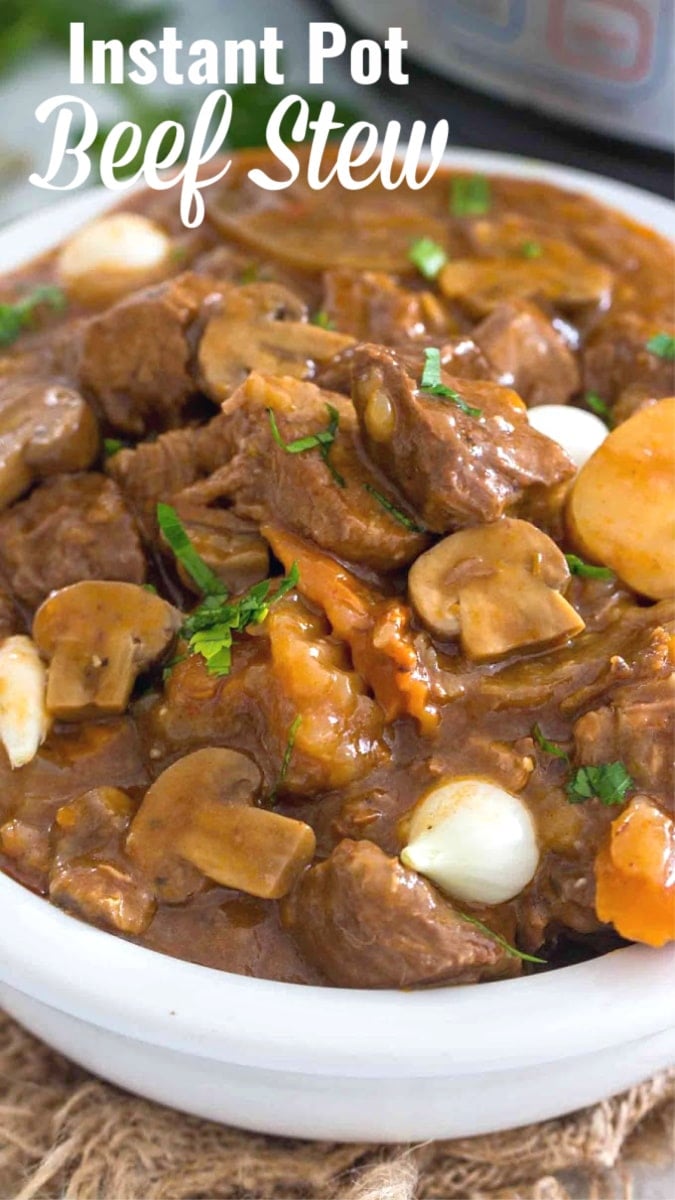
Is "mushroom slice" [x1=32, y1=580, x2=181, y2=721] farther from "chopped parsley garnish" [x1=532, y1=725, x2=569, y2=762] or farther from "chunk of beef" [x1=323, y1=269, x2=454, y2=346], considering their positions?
"chunk of beef" [x1=323, y1=269, x2=454, y2=346]

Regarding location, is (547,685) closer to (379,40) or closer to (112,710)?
(112,710)

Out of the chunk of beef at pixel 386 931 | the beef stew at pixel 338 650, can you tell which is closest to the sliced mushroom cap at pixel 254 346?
the beef stew at pixel 338 650

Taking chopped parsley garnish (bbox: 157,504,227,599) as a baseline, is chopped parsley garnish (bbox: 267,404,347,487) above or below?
above

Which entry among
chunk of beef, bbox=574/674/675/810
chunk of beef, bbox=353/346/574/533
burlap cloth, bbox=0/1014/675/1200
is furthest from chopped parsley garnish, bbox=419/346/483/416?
burlap cloth, bbox=0/1014/675/1200

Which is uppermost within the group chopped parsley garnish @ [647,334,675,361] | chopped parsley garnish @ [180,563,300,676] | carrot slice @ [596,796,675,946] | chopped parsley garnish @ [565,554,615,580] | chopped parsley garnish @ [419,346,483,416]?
chopped parsley garnish @ [419,346,483,416]

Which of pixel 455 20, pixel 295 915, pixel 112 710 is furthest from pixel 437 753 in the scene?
pixel 455 20

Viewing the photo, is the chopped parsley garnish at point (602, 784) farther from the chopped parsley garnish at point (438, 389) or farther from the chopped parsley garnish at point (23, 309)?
the chopped parsley garnish at point (23, 309)

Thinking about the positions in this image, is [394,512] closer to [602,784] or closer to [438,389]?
[438,389]
